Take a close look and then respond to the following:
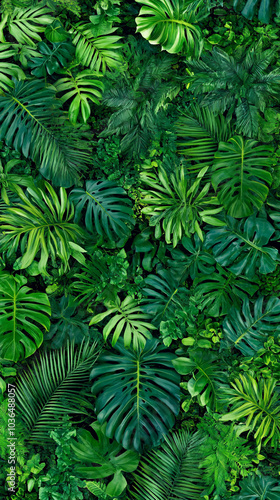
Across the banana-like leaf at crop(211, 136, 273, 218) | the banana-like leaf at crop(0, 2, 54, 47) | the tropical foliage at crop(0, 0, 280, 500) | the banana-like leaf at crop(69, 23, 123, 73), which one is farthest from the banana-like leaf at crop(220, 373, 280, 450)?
the banana-like leaf at crop(0, 2, 54, 47)

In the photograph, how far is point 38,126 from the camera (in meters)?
2.33

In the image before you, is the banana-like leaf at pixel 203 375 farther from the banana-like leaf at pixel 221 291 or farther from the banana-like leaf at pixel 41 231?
the banana-like leaf at pixel 41 231

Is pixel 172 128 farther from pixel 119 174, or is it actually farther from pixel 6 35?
pixel 6 35

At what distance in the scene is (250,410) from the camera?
222 cm

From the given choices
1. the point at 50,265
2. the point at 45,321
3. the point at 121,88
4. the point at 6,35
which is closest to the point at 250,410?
the point at 45,321

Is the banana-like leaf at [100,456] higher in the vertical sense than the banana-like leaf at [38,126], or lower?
lower

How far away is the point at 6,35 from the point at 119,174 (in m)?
1.16

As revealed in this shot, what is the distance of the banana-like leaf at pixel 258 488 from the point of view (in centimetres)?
223

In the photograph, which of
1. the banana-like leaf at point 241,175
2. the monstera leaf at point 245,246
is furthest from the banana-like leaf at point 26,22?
the monstera leaf at point 245,246

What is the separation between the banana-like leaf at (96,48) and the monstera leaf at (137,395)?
1.65 m

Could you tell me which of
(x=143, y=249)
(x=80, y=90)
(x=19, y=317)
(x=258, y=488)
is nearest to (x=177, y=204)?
(x=143, y=249)

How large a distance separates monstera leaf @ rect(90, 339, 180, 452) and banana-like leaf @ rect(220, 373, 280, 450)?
33 cm

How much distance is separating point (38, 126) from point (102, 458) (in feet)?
6.47

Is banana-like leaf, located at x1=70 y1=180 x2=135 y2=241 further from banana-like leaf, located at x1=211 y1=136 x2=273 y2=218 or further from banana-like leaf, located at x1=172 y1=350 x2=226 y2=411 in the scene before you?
banana-like leaf, located at x1=172 y1=350 x2=226 y2=411
